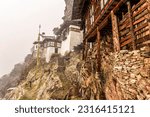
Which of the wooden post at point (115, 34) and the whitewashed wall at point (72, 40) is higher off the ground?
the whitewashed wall at point (72, 40)

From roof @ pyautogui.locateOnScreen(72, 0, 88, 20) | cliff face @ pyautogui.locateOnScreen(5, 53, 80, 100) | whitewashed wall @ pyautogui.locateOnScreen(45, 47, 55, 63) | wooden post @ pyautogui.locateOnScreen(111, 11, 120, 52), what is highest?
roof @ pyautogui.locateOnScreen(72, 0, 88, 20)

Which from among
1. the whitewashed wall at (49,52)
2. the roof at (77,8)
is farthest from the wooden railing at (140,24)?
the whitewashed wall at (49,52)

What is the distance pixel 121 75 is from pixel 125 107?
3.02 meters

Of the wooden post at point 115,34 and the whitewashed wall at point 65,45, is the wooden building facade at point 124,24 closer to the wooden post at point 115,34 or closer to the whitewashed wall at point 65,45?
the wooden post at point 115,34

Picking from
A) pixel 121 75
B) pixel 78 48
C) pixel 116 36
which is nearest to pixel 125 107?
pixel 121 75

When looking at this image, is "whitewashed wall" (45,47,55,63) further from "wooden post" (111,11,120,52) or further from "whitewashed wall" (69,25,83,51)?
"wooden post" (111,11,120,52)

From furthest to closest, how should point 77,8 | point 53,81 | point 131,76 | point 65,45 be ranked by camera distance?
point 65,45 → point 53,81 → point 77,8 → point 131,76

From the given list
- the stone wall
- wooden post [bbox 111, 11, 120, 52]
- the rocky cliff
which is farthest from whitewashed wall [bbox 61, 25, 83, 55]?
the stone wall

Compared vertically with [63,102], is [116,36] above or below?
above

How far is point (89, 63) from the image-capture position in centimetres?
1716

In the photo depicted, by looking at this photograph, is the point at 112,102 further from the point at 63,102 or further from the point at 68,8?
the point at 68,8

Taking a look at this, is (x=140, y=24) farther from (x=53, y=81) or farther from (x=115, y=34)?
(x=53, y=81)

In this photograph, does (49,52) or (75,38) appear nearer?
(75,38)

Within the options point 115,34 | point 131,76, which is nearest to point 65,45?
point 115,34
